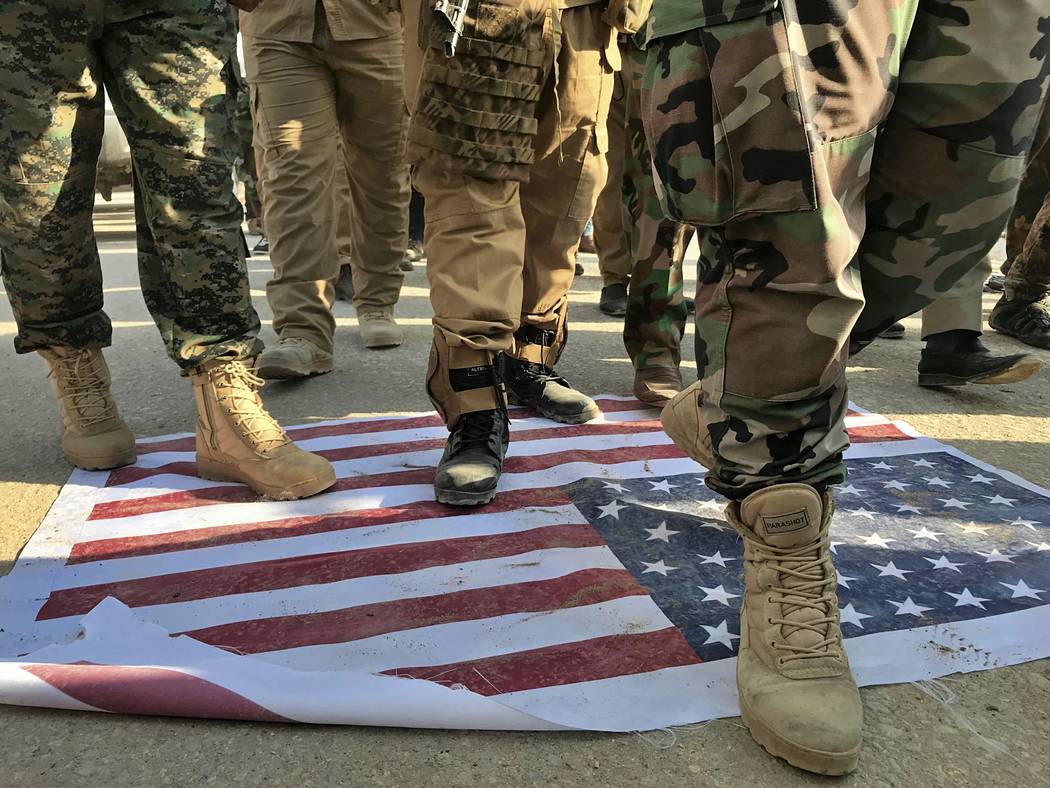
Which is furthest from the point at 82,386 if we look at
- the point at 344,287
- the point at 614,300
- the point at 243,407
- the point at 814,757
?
the point at 614,300

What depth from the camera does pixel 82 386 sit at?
187 centimetres

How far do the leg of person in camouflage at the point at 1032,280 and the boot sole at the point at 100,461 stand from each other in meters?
3.13

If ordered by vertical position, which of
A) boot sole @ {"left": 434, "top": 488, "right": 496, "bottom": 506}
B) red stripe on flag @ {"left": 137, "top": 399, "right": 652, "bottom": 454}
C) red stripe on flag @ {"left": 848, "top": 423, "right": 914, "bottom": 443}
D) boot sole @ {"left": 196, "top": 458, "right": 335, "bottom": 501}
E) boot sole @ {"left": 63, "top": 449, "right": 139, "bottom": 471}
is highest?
boot sole @ {"left": 434, "top": 488, "right": 496, "bottom": 506}

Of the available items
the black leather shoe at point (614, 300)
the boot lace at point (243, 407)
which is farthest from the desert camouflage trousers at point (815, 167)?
the black leather shoe at point (614, 300)

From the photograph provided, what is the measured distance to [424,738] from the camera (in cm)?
103

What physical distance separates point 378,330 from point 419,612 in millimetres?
1850

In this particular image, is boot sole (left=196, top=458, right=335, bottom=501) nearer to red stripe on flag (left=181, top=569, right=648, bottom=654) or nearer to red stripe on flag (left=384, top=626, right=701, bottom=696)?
red stripe on flag (left=181, top=569, right=648, bottom=654)

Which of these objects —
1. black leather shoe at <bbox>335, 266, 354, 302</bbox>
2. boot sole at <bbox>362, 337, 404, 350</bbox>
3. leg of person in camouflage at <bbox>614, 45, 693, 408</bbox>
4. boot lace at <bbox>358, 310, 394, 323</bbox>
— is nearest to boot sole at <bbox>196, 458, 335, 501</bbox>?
leg of person in camouflage at <bbox>614, 45, 693, 408</bbox>

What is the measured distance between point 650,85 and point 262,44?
1834mm

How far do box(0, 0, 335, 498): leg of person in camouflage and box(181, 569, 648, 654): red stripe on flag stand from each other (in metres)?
0.48

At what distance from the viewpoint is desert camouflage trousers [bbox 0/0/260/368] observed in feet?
5.02

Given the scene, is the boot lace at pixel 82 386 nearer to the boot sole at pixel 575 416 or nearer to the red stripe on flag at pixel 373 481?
the red stripe on flag at pixel 373 481

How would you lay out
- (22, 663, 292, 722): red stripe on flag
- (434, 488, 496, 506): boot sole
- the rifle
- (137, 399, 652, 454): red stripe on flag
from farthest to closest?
(137, 399, 652, 454): red stripe on flag < (434, 488, 496, 506): boot sole < the rifle < (22, 663, 292, 722): red stripe on flag

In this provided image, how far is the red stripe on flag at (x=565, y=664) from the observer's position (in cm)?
112
